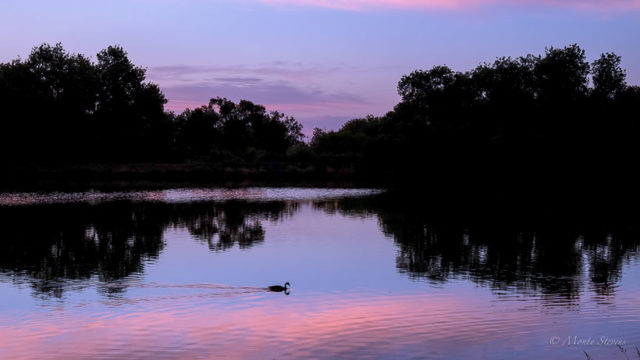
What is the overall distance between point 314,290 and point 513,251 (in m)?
12.3

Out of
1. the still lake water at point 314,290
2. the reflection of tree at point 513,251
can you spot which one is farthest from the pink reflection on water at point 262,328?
the reflection of tree at point 513,251

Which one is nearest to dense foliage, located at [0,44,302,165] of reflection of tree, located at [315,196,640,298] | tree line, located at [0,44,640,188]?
tree line, located at [0,44,640,188]

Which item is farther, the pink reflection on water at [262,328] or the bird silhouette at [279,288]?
the bird silhouette at [279,288]

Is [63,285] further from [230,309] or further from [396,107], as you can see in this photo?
[396,107]

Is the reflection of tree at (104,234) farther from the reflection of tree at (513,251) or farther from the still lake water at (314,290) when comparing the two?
the reflection of tree at (513,251)

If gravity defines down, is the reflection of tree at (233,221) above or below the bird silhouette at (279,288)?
below

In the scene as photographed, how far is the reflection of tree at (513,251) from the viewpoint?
2455 centimetres

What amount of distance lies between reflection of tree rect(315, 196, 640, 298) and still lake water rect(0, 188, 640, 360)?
109 mm

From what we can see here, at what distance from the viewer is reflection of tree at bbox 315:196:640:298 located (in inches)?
966

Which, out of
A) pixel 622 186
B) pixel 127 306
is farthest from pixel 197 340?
pixel 622 186

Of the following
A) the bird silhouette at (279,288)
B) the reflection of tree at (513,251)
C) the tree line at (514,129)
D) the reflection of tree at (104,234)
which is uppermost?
the tree line at (514,129)

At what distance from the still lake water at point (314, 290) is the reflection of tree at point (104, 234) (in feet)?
0.50

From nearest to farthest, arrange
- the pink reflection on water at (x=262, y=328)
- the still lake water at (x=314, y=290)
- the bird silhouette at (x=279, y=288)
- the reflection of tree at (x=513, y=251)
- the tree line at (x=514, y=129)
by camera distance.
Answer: the pink reflection on water at (x=262, y=328)
the still lake water at (x=314, y=290)
the bird silhouette at (x=279, y=288)
the reflection of tree at (x=513, y=251)
the tree line at (x=514, y=129)

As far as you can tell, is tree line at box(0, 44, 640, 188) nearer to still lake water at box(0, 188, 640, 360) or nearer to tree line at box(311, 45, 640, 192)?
tree line at box(311, 45, 640, 192)
